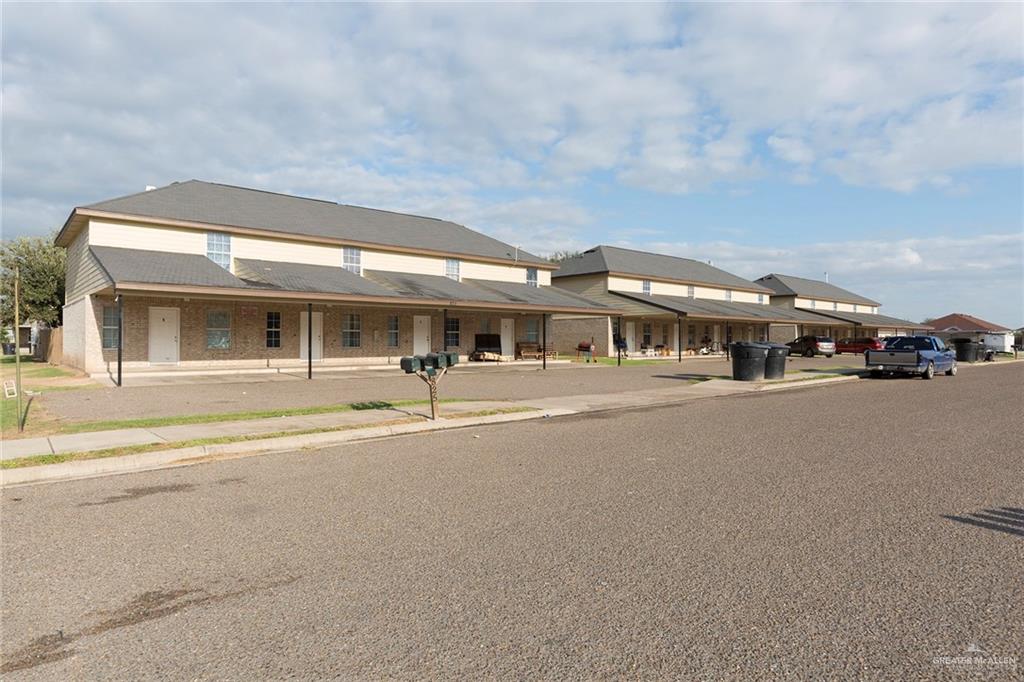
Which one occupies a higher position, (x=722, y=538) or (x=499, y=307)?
(x=499, y=307)

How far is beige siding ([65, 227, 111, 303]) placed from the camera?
2075cm

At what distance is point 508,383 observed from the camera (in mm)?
21109

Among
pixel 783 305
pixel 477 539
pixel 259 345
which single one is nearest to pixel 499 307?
pixel 259 345

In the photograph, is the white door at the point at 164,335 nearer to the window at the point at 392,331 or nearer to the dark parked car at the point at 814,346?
the window at the point at 392,331

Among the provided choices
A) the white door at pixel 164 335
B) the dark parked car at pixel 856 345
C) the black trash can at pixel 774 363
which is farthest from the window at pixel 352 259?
the dark parked car at pixel 856 345

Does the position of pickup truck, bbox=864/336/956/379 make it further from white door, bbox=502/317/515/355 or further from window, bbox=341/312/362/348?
window, bbox=341/312/362/348

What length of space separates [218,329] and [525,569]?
2300 centimetres

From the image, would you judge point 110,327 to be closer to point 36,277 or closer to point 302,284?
point 302,284

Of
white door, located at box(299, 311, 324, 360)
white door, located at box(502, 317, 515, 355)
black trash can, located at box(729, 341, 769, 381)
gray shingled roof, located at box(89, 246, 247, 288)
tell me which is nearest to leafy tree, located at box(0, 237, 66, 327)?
gray shingled roof, located at box(89, 246, 247, 288)

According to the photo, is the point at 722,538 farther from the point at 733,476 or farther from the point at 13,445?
the point at 13,445

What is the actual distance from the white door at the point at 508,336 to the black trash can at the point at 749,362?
1397 cm

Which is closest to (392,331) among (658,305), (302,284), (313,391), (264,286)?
(302,284)

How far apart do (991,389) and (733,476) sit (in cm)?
1725

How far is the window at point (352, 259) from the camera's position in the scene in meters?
29.4
